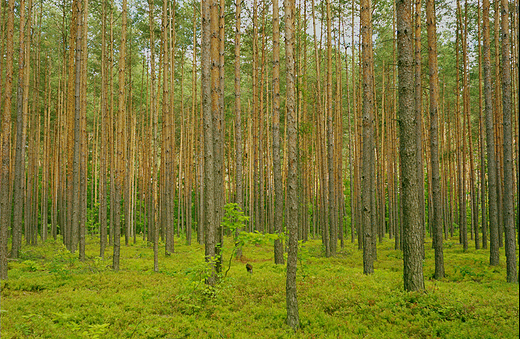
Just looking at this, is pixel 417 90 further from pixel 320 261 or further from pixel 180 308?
pixel 180 308

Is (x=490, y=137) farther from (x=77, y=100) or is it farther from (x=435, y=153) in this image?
(x=77, y=100)

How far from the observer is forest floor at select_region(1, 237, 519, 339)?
16.4ft

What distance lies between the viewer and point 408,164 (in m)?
6.39

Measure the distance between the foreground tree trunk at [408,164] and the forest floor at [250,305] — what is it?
1.57 ft

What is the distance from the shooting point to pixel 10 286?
7.56 meters

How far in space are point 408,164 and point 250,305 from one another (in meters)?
4.29

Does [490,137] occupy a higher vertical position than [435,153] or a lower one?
higher

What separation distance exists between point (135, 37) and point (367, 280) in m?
18.3

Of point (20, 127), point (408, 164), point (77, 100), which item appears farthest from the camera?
point (77, 100)

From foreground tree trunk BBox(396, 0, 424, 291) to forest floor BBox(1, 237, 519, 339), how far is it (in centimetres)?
48

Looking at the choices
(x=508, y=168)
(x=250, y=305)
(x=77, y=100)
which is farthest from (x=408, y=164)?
(x=77, y=100)

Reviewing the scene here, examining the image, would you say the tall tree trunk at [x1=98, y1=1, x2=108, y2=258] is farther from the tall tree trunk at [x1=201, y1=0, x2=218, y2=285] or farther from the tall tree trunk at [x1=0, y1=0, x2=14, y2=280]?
the tall tree trunk at [x1=201, y1=0, x2=218, y2=285]

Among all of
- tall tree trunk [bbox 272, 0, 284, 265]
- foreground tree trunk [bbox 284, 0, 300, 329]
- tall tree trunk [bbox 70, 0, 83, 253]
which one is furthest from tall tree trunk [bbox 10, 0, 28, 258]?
foreground tree trunk [bbox 284, 0, 300, 329]

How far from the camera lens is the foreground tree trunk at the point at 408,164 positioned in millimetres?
6289
